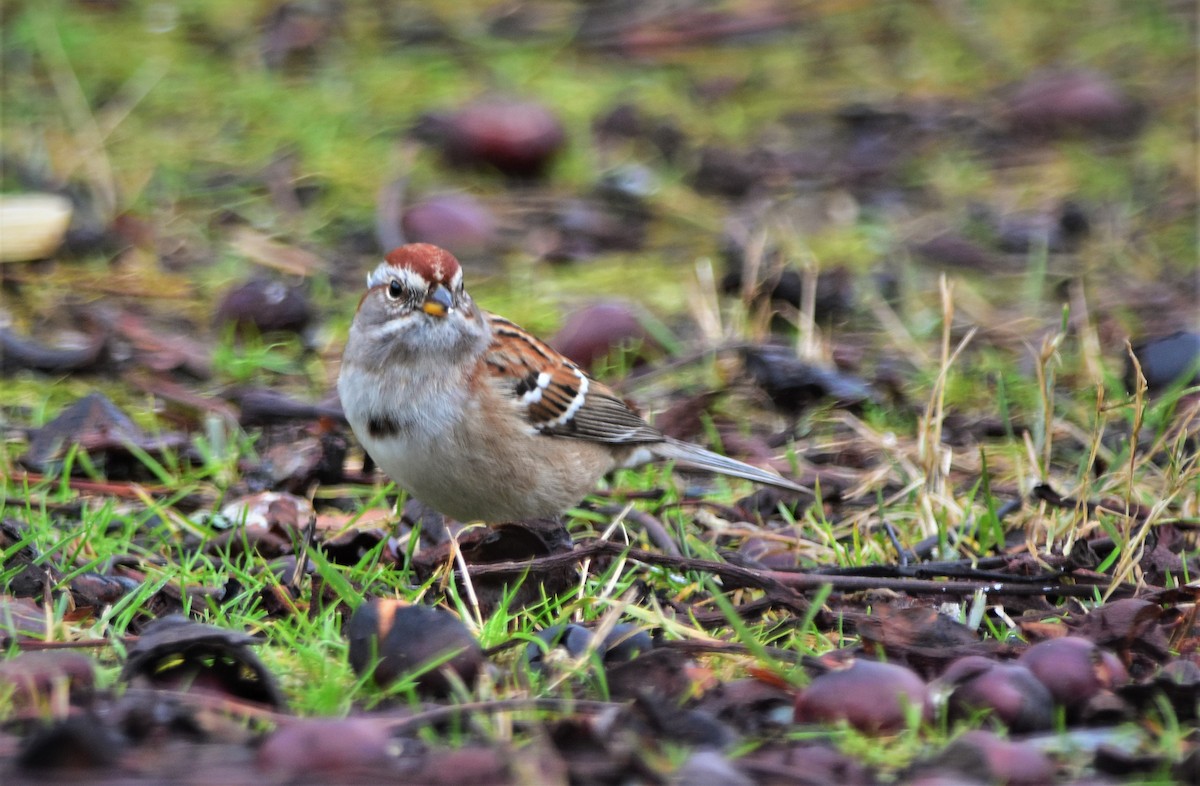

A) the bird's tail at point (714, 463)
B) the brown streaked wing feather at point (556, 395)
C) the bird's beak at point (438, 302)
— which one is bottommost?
the bird's tail at point (714, 463)

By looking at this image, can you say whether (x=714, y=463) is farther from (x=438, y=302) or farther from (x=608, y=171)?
(x=608, y=171)

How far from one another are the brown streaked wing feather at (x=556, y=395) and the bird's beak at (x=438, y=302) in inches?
6.9

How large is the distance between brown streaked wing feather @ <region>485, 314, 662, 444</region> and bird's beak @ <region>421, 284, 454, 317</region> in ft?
0.57

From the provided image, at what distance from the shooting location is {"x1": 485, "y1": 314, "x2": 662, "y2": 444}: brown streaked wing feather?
401 cm

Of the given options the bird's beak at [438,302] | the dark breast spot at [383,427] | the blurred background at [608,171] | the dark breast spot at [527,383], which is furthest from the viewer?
the blurred background at [608,171]

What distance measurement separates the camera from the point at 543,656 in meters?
2.84

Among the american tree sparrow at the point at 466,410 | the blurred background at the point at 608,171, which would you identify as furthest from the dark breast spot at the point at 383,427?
the blurred background at the point at 608,171

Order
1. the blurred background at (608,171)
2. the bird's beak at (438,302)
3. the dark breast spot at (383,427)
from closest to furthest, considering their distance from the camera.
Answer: the dark breast spot at (383,427) < the bird's beak at (438,302) < the blurred background at (608,171)

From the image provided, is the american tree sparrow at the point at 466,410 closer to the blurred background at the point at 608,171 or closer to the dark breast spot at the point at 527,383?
the dark breast spot at the point at 527,383

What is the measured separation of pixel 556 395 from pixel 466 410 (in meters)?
0.40

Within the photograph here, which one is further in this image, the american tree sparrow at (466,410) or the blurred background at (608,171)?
the blurred background at (608,171)

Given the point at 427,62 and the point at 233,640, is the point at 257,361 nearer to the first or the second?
the point at 233,640

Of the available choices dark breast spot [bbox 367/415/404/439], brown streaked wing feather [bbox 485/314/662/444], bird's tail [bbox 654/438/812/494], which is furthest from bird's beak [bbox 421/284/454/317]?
bird's tail [bbox 654/438/812/494]

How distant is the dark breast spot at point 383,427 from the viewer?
145 inches
